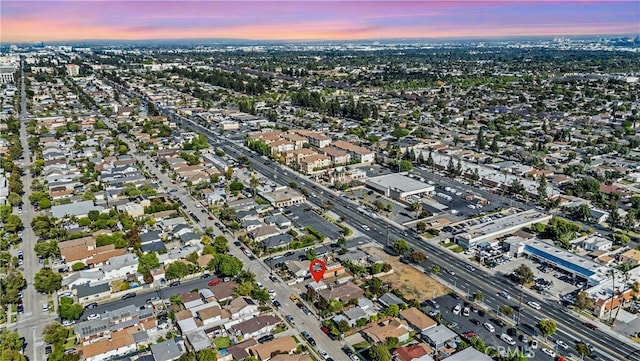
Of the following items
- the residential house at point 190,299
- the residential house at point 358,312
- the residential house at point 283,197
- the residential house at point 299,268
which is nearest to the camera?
the residential house at point 358,312

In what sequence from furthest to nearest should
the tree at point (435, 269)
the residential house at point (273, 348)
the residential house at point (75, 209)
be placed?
the residential house at point (75, 209) → the tree at point (435, 269) → the residential house at point (273, 348)

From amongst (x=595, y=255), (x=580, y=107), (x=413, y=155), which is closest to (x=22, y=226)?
(x=413, y=155)

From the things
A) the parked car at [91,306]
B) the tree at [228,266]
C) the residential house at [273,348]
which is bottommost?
the parked car at [91,306]

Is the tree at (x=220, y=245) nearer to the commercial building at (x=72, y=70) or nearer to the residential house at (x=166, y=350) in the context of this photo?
the residential house at (x=166, y=350)

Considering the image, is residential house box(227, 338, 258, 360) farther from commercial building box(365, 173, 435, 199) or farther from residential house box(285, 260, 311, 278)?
commercial building box(365, 173, 435, 199)

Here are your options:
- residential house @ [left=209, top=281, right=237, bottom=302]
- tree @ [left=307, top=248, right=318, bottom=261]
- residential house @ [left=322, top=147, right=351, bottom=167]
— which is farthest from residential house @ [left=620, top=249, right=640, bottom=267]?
residential house @ [left=322, top=147, right=351, bottom=167]

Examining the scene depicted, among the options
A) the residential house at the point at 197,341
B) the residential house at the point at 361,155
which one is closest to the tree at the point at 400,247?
the residential house at the point at 197,341

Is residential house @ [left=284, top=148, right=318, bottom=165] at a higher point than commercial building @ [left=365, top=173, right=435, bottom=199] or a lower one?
higher
